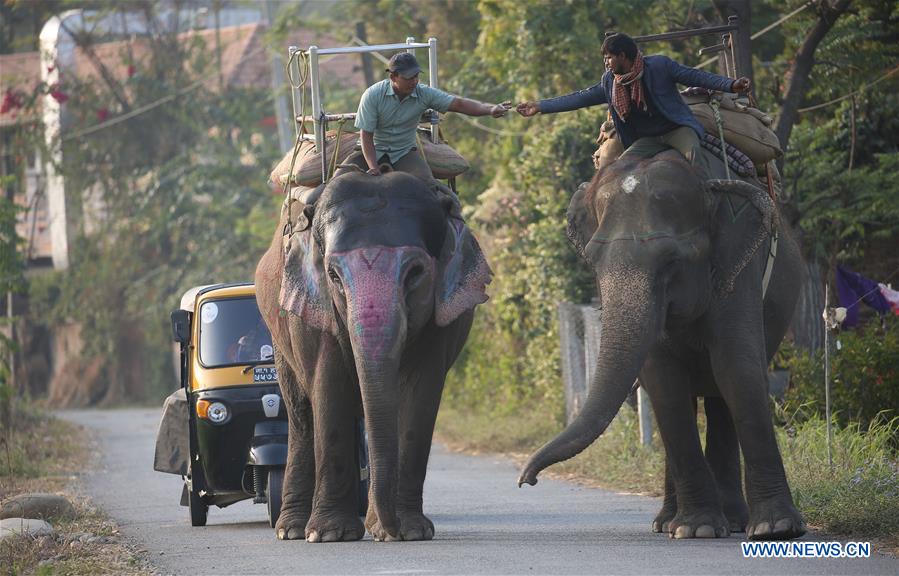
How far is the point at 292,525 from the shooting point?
36.9ft

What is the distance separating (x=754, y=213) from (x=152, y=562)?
4.36 metres

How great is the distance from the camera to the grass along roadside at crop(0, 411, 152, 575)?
993 cm

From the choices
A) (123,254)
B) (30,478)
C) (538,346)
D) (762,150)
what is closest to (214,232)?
(123,254)

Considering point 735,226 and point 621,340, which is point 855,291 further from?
point 621,340

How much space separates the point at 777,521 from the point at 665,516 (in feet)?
4.66

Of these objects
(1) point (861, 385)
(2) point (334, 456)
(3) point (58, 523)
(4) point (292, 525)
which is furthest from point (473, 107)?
(1) point (861, 385)

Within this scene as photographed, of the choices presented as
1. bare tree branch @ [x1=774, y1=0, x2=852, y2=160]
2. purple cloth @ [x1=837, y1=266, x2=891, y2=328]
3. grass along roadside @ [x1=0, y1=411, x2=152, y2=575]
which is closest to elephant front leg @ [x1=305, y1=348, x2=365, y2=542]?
grass along roadside @ [x1=0, y1=411, x2=152, y2=575]

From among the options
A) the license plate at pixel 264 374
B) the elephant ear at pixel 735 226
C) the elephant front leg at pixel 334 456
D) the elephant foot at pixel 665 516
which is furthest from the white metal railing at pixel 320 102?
the elephant foot at pixel 665 516

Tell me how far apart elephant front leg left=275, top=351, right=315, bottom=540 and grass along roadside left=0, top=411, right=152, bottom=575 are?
1.07m

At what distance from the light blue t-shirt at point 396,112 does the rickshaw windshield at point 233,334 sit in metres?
2.85

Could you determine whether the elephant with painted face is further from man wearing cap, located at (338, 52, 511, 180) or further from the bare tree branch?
the bare tree branch

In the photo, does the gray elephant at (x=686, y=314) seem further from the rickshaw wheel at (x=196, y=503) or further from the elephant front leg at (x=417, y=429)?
the rickshaw wheel at (x=196, y=503)

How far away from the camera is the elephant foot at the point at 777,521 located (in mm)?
9609

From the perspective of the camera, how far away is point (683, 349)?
34.2 ft
